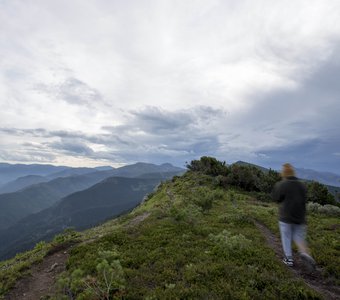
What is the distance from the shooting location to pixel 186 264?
10398mm

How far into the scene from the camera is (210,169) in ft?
164

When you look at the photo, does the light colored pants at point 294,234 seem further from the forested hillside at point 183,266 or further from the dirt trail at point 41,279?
the dirt trail at point 41,279

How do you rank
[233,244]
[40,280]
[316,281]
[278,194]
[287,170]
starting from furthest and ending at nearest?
[233,244] → [40,280] → [287,170] → [278,194] → [316,281]

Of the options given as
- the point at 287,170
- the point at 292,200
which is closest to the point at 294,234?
the point at 292,200

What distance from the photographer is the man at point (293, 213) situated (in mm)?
10242

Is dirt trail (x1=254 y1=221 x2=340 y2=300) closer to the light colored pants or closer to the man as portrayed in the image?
the man

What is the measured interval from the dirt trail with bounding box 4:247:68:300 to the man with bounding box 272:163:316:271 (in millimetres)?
8937

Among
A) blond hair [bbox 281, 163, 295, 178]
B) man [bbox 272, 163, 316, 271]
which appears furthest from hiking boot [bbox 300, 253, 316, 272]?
blond hair [bbox 281, 163, 295, 178]

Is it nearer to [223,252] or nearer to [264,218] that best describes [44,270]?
[223,252]

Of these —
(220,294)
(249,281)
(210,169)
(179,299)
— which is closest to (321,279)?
(249,281)

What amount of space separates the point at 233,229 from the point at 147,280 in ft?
28.4

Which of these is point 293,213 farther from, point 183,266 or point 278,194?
point 183,266

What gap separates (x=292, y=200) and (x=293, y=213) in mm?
483

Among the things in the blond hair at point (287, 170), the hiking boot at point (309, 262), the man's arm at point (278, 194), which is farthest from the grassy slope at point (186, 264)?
the blond hair at point (287, 170)
